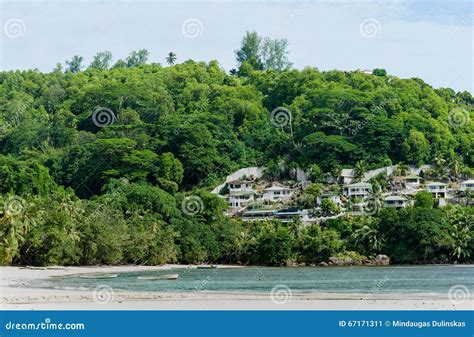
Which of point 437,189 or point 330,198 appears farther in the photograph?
point 437,189

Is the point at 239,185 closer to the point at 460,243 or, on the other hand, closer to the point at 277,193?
the point at 277,193

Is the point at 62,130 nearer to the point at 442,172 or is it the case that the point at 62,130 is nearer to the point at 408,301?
the point at 442,172

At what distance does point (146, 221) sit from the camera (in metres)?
57.8

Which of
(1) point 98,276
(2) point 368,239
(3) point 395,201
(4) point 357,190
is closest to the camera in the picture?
(1) point 98,276

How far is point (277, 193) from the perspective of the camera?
77.2m

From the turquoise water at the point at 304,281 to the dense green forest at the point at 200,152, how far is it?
5.32 m

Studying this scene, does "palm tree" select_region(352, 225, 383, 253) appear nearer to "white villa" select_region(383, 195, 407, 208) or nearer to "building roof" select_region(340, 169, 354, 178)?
"white villa" select_region(383, 195, 407, 208)

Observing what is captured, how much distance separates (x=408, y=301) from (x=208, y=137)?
55.0m

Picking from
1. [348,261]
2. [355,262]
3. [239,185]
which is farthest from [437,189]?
[348,261]

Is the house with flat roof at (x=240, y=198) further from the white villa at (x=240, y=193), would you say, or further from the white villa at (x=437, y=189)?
the white villa at (x=437, y=189)

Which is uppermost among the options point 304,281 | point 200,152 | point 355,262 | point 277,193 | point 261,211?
point 200,152

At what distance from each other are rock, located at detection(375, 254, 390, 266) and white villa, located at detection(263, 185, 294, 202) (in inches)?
662

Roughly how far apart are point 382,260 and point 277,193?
18.6 metres

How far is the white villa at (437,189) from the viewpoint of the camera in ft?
247
